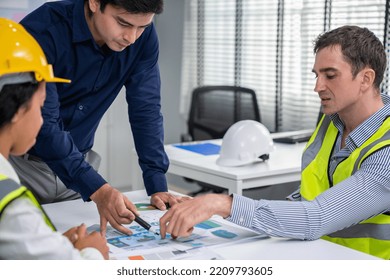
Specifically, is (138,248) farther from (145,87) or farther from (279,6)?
(279,6)

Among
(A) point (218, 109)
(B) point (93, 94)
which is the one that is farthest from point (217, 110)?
(B) point (93, 94)

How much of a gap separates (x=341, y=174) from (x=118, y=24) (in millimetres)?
802

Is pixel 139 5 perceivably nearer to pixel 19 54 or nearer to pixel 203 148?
pixel 19 54

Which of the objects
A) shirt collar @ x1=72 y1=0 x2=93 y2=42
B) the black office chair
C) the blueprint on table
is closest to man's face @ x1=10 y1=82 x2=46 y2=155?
the blueprint on table

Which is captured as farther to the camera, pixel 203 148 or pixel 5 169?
pixel 203 148

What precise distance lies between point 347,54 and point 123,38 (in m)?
0.68

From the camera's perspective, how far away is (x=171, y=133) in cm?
538

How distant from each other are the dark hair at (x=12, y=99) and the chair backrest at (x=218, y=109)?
3.13 meters

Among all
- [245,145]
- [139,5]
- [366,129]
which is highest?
[139,5]

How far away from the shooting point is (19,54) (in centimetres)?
→ 113

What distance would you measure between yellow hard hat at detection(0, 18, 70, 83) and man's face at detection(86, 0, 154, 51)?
1.76 ft

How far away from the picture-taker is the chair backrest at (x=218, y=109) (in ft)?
14.1

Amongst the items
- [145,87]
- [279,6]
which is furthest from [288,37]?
[145,87]

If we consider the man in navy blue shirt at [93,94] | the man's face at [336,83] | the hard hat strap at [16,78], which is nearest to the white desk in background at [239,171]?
the man in navy blue shirt at [93,94]
